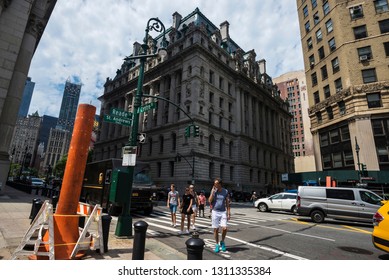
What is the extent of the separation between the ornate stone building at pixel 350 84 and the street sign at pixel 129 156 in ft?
77.7

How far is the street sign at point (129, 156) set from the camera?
7965 millimetres

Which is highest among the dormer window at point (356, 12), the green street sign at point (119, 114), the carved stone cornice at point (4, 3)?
the dormer window at point (356, 12)

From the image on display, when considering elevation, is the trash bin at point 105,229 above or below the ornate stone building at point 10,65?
below

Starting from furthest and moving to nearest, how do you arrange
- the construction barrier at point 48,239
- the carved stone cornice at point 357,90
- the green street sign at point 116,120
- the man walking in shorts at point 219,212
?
the carved stone cornice at point 357,90
the green street sign at point 116,120
the man walking in shorts at point 219,212
the construction barrier at point 48,239

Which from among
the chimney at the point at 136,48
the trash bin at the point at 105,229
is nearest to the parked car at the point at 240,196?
the trash bin at the point at 105,229

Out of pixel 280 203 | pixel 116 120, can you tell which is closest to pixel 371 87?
pixel 280 203

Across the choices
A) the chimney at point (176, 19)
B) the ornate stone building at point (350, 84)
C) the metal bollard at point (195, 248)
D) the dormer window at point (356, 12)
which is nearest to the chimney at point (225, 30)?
the chimney at point (176, 19)

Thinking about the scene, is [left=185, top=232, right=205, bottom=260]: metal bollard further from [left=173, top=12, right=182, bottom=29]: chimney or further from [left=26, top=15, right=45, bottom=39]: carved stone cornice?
[left=173, top=12, right=182, bottom=29]: chimney

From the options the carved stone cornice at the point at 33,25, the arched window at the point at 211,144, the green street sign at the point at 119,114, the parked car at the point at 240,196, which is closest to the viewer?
the green street sign at the point at 119,114

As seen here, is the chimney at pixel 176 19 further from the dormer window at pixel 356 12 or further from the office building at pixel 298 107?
the office building at pixel 298 107

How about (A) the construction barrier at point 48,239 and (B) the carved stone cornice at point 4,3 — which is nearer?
(A) the construction barrier at point 48,239

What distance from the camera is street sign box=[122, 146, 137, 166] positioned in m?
7.96

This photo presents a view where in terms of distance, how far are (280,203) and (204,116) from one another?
2184 centimetres
